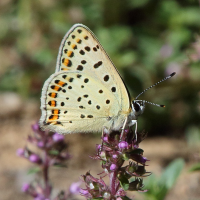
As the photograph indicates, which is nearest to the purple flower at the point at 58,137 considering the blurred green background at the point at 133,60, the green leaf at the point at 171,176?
the green leaf at the point at 171,176

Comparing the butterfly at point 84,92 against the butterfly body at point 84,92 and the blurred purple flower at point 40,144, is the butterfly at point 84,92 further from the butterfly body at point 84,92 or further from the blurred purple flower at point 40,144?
the blurred purple flower at point 40,144

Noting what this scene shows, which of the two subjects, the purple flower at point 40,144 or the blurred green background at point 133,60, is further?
the blurred green background at point 133,60

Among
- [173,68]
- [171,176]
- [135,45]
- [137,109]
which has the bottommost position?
[171,176]

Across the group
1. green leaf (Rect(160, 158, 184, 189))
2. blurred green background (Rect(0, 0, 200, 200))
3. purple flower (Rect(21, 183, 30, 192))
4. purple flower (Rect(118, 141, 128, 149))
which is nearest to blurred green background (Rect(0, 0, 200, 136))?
blurred green background (Rect(0, 0, 200, 200))

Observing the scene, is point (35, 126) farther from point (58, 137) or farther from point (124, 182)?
point (124, 182)

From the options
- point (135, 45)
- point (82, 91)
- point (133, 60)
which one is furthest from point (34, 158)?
point (135, 45)

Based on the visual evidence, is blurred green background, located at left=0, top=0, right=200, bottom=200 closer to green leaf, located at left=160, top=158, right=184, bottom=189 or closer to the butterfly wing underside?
green leaf, located at left=160, top=158, right=184, bottom=189

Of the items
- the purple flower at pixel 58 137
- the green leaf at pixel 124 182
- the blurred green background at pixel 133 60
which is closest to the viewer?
the green leaf at pixel 124 182
